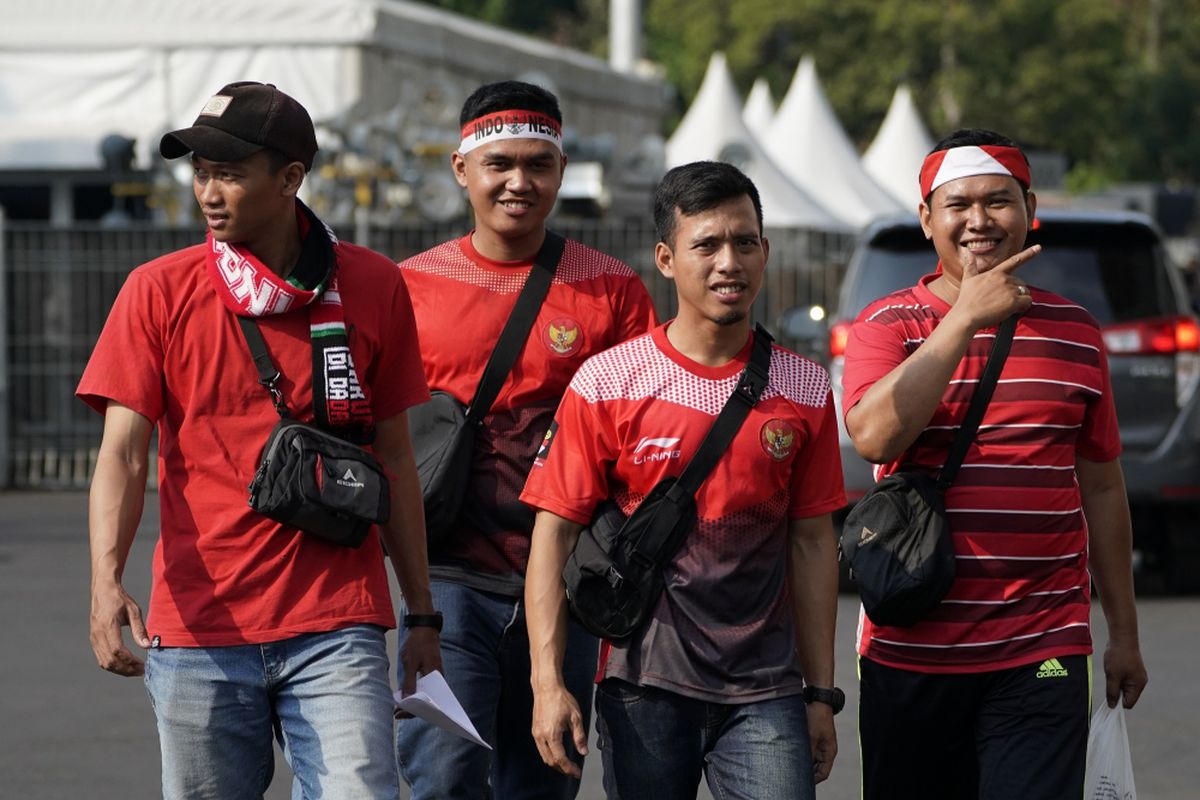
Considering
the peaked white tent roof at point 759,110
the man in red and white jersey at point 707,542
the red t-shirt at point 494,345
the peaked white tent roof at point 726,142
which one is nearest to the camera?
the man in red and white jersey at point 707,542

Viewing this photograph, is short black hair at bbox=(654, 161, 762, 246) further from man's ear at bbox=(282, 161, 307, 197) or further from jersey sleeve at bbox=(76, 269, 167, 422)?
jersey sleeve at bbox=(76, 269, 167, 422)

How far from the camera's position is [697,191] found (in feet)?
14.0

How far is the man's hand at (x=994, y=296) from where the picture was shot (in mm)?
4203

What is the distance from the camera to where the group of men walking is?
4.09m

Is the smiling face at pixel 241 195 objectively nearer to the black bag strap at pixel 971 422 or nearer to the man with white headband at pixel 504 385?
the man with white headband at pixel 504 385

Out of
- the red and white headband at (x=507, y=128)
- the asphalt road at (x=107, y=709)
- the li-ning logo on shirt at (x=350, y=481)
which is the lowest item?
the asphalt road at (x=107, y=709)

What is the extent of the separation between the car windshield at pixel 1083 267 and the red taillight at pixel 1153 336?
44 mm

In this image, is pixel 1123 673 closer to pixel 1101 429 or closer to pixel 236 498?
pixel 1101 429

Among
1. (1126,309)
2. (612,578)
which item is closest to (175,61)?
(1126,309)

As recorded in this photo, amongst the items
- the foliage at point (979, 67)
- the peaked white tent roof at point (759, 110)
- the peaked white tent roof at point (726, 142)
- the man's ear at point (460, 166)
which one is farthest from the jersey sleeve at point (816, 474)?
the foliage at point (979, 67)

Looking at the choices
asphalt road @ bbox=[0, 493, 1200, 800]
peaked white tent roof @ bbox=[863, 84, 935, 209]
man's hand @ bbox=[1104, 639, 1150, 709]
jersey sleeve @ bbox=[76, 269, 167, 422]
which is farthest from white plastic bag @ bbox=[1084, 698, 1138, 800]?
peaked white tent roof @ bbox=[863, 84, 935, 209]

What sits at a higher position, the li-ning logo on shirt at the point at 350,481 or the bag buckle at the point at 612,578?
the li-ning logo on shirt at the point at 350,481

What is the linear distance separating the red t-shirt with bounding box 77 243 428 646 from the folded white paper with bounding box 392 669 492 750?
0.31 m

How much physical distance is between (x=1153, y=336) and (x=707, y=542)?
21.8ft
